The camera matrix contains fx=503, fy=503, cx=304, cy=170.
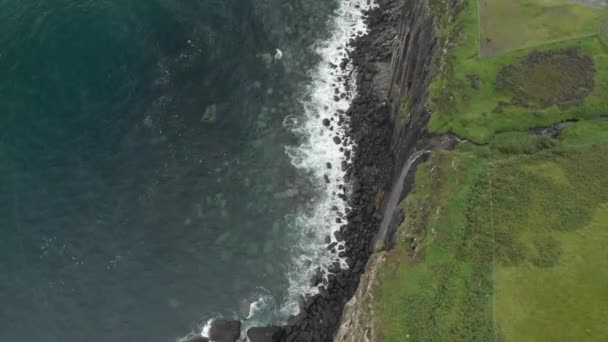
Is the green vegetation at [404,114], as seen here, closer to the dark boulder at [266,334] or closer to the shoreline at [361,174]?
the shoreline at [361,174]

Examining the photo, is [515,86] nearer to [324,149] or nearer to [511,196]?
[511,196]

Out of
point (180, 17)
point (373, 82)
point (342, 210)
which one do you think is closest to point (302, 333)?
point (342, 210)

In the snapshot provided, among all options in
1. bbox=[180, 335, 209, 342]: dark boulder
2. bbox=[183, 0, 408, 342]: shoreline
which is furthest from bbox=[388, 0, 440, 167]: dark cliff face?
bbox=[180, 335, 209, 342]: dark boulder

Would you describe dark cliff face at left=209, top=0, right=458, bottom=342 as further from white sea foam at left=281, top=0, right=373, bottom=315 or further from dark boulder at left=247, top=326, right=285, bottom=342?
white sea foam at left=281, top=0, right=373, bottom=315

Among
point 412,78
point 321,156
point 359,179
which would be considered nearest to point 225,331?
point 359,179

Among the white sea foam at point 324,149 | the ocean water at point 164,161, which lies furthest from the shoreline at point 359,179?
the ocean water at point 164,161

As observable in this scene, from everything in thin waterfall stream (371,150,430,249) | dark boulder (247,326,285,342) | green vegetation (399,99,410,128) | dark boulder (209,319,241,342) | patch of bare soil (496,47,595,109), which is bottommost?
dark boulder (247,326,285,342)
